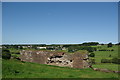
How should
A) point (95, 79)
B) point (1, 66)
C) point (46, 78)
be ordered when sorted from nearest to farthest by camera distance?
1. point (46, 78)
2. point (95, 79)
3. point (1, 66)

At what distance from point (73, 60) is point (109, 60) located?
4921cm

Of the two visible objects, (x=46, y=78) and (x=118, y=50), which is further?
(x=118, y=50)

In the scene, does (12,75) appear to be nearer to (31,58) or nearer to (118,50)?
(31,58)

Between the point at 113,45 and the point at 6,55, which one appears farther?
the point at 113,45

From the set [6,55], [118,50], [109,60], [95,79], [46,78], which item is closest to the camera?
[46,78]

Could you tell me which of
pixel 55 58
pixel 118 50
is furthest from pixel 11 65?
pixel 118 50

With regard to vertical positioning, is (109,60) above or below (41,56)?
below

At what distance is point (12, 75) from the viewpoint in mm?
18688

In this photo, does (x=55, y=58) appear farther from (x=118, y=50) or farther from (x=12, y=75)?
(x=118, y=50)

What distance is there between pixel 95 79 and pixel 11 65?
919 cm

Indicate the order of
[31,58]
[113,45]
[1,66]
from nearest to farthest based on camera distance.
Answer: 1. [1,66]
2. [31,58]
3. [113,45]

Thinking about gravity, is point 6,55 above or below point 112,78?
above

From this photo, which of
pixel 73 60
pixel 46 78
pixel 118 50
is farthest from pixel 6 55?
pixel 118 50

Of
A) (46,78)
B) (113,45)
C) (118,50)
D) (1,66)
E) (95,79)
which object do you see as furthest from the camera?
(113,45)
